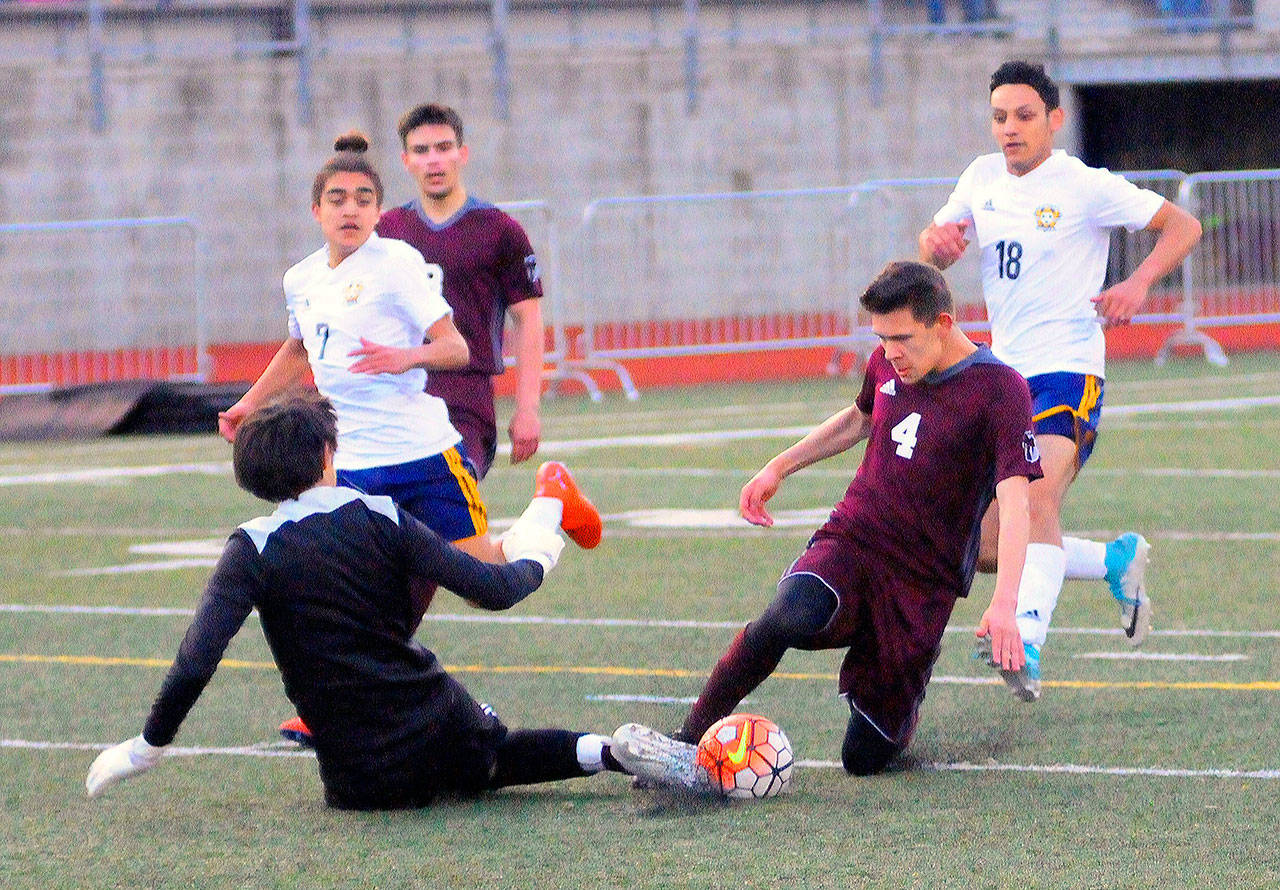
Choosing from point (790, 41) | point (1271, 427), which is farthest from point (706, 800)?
point (790, 41)

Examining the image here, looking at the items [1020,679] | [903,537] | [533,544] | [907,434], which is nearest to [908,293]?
[907,434]

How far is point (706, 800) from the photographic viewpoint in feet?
18.2

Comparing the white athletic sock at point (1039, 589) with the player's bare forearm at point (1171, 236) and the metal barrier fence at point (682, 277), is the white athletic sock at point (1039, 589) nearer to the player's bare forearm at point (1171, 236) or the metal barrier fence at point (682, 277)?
the player's bare forearm at point (1171, 236)

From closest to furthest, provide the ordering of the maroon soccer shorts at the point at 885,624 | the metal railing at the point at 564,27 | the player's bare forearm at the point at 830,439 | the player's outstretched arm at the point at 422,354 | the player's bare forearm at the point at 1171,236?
the maroon soccer shorts at the point at 885,624
the player's bare forearm at the point at 830,439
the player's outstretched arm at the point at 422,354
the player's bare forearm at the point at 1171,236
the metal railing at the point at 564,27

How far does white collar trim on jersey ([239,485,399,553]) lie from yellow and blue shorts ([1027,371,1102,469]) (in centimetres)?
273

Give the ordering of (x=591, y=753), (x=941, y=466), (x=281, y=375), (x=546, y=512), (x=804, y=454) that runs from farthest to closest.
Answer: (x=281, y=375), (x=804, y=454), (x=546, y=512), (x=941, y=466), (x=591, y=753)

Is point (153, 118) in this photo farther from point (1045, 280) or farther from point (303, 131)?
point (1045, 280)

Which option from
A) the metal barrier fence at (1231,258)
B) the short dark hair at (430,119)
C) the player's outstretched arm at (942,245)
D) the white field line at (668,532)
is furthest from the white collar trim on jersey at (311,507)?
the metal barrier fence at (1231,258)

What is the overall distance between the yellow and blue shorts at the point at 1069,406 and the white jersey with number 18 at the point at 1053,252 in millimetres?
38

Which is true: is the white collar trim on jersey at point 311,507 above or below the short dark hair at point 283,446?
below

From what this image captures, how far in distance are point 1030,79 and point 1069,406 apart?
43.8 inches

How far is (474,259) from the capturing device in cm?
714

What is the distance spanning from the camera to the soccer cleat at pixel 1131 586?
7.20 metres

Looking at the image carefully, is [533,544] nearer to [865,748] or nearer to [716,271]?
[865,748]
